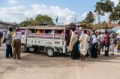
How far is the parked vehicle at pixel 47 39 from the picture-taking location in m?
12.6

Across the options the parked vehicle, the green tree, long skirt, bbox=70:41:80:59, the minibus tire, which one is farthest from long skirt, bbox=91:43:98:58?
the green tree

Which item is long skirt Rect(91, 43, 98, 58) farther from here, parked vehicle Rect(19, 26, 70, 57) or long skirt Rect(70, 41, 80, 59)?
parked vehicle Rect(19, 26, 70, 57)

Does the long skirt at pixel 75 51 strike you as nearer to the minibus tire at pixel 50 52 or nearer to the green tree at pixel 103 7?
the minibus tire at pixel 50 52

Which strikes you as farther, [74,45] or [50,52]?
[50,52]

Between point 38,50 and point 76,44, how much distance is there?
325cm

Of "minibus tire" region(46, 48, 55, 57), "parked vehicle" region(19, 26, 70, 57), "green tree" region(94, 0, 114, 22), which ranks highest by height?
"green tree" region(94, 0, 114, 22)

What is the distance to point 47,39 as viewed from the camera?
1301cm

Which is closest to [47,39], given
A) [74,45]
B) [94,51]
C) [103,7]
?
[74,45]

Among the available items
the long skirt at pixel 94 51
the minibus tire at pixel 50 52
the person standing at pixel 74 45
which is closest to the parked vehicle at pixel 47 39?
the minibus tire at pixel 50 52

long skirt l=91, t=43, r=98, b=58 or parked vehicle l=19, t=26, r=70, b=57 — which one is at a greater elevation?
parked vehicle l=19, t=26, r=70, b=57

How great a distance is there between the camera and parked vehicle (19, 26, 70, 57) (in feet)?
41.2

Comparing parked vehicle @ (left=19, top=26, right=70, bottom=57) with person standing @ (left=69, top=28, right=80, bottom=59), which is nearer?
person standing @ (left=69, top=28, right=80, bottom=59)

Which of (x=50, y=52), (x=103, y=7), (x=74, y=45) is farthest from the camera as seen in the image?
(x=103, y=7)

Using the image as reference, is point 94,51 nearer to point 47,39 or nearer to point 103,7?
point 47,39
